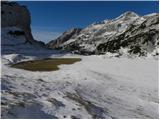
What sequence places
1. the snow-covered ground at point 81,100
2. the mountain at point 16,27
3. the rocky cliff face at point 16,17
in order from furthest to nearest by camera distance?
the rocky cliff face at point 16,17, the mountain at point 16,27, the snow-covered ground at point 81,100

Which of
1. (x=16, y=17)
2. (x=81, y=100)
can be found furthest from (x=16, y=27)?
(x=81, y=100)

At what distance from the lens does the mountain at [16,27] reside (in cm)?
10909

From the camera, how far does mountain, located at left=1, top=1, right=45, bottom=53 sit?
358 feet

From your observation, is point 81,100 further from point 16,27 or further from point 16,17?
point 16,17

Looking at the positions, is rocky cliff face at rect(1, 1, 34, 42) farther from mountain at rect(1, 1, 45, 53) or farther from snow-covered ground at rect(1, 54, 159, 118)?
snow-covered ground at rect(1, 54, 159, 118)

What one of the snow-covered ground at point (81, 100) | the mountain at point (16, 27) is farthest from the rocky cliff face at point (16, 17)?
the snow-covered ground at point (81, 100)

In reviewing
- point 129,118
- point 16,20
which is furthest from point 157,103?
point 16,20

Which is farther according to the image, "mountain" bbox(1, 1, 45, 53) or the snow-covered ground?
"mountain" bbox(1, 1, 45, 53)

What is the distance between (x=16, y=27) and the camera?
126m

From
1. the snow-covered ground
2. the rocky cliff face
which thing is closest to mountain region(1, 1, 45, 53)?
the rocky cliff face

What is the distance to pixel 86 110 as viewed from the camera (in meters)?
18.5

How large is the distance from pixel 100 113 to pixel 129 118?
68.6 inches

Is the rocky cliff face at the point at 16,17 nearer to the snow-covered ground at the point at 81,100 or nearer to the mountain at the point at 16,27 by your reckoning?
the mountain at the point at 16,27

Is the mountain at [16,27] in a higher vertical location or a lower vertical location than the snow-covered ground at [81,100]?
higher
